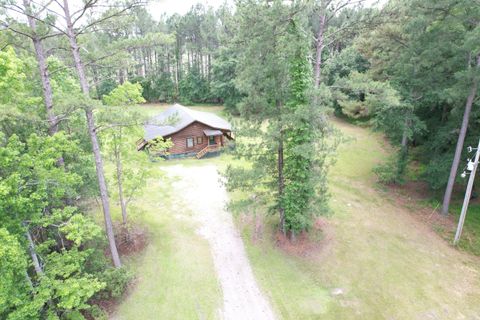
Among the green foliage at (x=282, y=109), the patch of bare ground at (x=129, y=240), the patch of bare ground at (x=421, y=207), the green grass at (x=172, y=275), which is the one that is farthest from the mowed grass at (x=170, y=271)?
the patch of bare ground at (x=421, y=207)

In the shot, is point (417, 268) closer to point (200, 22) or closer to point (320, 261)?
point (320, 261)

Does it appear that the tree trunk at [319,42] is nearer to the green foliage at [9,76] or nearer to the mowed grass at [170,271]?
the mowed grass at [170,271]

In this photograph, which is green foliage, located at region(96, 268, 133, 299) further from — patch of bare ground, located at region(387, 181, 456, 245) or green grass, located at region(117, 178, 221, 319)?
patch of bare ground, located at region(387, 181, 456, 245)

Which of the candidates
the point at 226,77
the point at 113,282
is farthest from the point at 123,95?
the point at 226,77

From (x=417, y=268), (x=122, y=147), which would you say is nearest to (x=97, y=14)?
(x=122, y=147)

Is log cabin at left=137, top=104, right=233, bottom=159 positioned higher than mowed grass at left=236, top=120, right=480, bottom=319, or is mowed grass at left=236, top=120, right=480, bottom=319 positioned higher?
log cabin at left=137, top=104, right=233, bottom=159

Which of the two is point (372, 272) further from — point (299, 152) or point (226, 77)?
point (226, 77)

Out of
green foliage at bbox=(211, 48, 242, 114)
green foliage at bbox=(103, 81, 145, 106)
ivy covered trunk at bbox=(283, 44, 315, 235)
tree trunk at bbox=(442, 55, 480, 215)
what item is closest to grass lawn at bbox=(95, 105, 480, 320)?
green foliage at bbox=(103, 81, 145, 106)
